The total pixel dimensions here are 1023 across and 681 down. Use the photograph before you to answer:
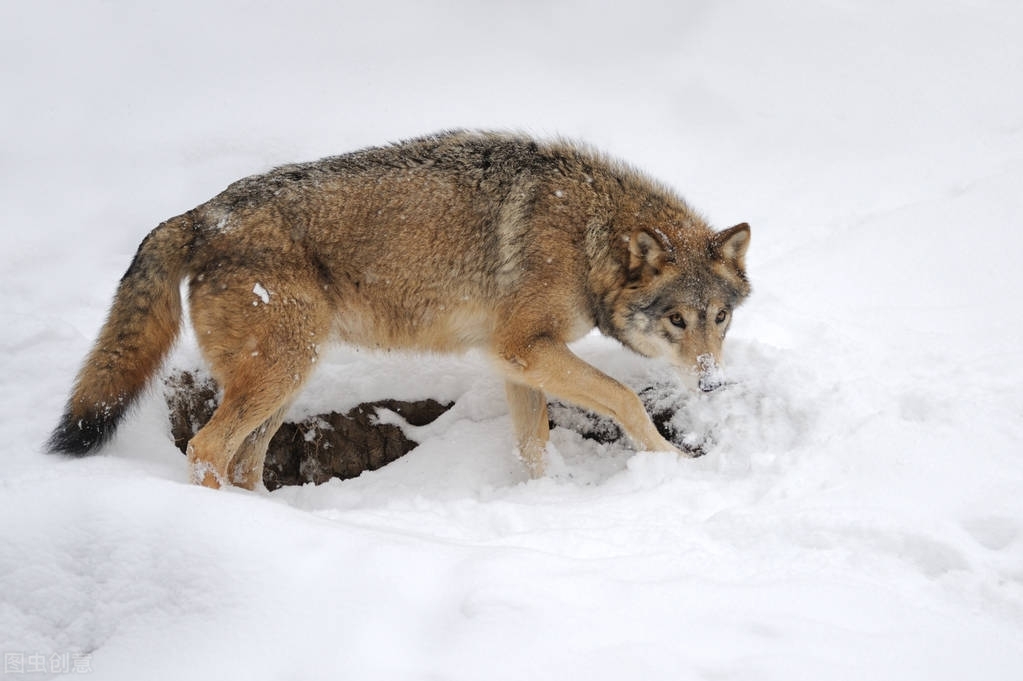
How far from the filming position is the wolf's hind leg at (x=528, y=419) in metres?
5.16

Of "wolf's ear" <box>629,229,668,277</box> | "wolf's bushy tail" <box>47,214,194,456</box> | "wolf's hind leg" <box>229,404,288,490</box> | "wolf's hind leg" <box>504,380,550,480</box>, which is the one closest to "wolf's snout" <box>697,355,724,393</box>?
"wolf's ear" <box>629,229,668,277</box>

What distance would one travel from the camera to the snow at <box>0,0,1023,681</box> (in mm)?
2340

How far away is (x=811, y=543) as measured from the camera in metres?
3.06

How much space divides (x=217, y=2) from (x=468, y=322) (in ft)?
26.7

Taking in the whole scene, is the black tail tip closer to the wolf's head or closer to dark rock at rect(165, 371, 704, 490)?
dark rock at rect(165, 371, 704, 490)

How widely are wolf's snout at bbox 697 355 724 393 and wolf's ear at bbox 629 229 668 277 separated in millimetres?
666

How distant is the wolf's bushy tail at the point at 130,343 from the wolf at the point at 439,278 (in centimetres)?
1

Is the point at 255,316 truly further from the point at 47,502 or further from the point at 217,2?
the point at 217,2

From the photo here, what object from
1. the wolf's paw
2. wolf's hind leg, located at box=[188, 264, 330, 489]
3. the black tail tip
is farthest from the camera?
wolf's hind leg, located at box=[188, 264, 330, 489]

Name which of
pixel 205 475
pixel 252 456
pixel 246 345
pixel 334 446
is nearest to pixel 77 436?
pixel 205 475

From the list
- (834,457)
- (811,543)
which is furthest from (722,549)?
(834,457)

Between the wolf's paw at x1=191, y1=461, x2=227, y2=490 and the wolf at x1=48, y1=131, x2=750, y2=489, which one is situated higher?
the wolf at x1=48, y1=131, x2=750, y2=489

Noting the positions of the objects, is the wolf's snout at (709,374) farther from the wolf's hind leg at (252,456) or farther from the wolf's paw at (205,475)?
the wolf's paw at (205,475)

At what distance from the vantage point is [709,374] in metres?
4.64
